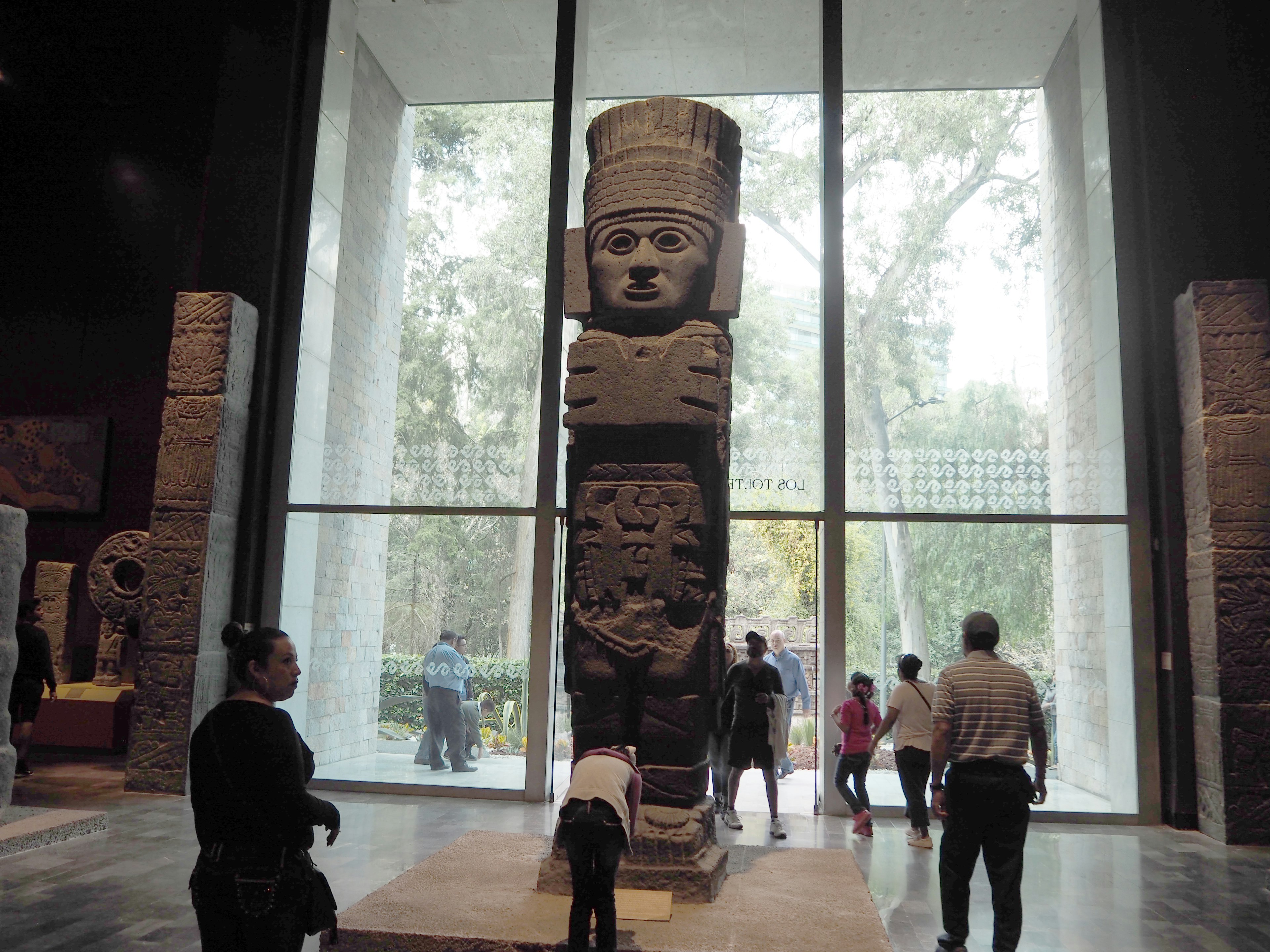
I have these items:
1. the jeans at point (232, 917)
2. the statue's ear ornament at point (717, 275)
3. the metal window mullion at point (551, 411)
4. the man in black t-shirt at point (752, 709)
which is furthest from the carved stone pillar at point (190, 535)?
the jeans at point (232, 917)

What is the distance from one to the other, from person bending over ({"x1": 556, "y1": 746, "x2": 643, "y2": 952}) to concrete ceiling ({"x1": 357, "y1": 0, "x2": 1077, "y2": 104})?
743 cm

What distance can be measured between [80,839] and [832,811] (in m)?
5.34

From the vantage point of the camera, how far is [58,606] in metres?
9.09

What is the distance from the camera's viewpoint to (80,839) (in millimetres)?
5930

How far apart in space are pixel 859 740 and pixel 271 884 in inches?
200

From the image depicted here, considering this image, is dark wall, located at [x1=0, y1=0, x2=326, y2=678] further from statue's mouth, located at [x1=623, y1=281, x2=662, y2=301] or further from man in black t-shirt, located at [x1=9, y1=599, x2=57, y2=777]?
statue's mouth, located at [x1=623, y1=281, x2=662, y2=301]

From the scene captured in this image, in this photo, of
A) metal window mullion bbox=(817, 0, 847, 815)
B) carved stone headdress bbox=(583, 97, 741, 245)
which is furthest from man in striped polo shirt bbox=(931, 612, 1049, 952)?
metal window mullion bbox=(817, 0, 847, 815)

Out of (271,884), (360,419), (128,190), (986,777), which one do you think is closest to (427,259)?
(360,419)

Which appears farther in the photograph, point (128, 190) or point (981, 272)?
point (128, 190)

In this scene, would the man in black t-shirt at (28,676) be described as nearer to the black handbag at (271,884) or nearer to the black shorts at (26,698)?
the black shorts at (26,698)

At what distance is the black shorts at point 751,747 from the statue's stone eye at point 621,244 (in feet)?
11.0

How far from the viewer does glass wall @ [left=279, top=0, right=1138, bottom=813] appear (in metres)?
7.97

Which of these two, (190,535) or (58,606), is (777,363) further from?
(58,606)

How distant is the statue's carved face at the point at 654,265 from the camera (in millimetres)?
5012
